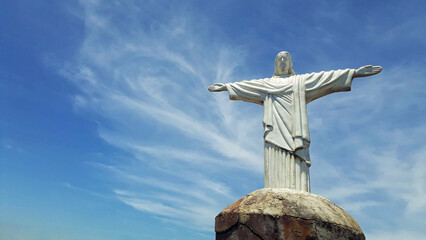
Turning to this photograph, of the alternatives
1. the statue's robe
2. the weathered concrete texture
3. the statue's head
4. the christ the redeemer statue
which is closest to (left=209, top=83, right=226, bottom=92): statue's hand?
→ the christ the redeemer statue

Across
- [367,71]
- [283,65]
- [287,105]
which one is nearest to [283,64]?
[283,65]

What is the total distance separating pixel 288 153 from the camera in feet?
23.9

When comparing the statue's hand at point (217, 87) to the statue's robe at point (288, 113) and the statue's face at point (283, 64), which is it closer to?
the statue's robe at point (288, 113)

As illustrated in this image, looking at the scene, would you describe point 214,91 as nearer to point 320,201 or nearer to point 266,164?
point 266,164

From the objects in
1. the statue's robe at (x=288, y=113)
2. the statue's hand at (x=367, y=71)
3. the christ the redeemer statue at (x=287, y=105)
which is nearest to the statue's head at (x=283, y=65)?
the christ the redeemer statue at (x=287, y=105)

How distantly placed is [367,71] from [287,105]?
1.91 metres

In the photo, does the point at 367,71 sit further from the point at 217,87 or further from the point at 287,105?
the point at 217,87

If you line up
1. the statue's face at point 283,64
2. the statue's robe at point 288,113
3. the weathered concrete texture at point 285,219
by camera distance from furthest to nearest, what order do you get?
the statue's face at point 283,64 → the statue's robe at point 288,113 → the weathered concrete texture at point 285,219

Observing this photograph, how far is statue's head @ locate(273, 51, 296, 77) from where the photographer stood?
8617mm

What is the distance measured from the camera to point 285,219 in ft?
19.4

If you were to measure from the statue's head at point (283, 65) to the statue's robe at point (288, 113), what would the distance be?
198 millimetres

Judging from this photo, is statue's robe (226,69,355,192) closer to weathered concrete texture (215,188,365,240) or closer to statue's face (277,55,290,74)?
statue's face (277,55,290,74)

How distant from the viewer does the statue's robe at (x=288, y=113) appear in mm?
7143

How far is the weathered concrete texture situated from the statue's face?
3.19 meters
